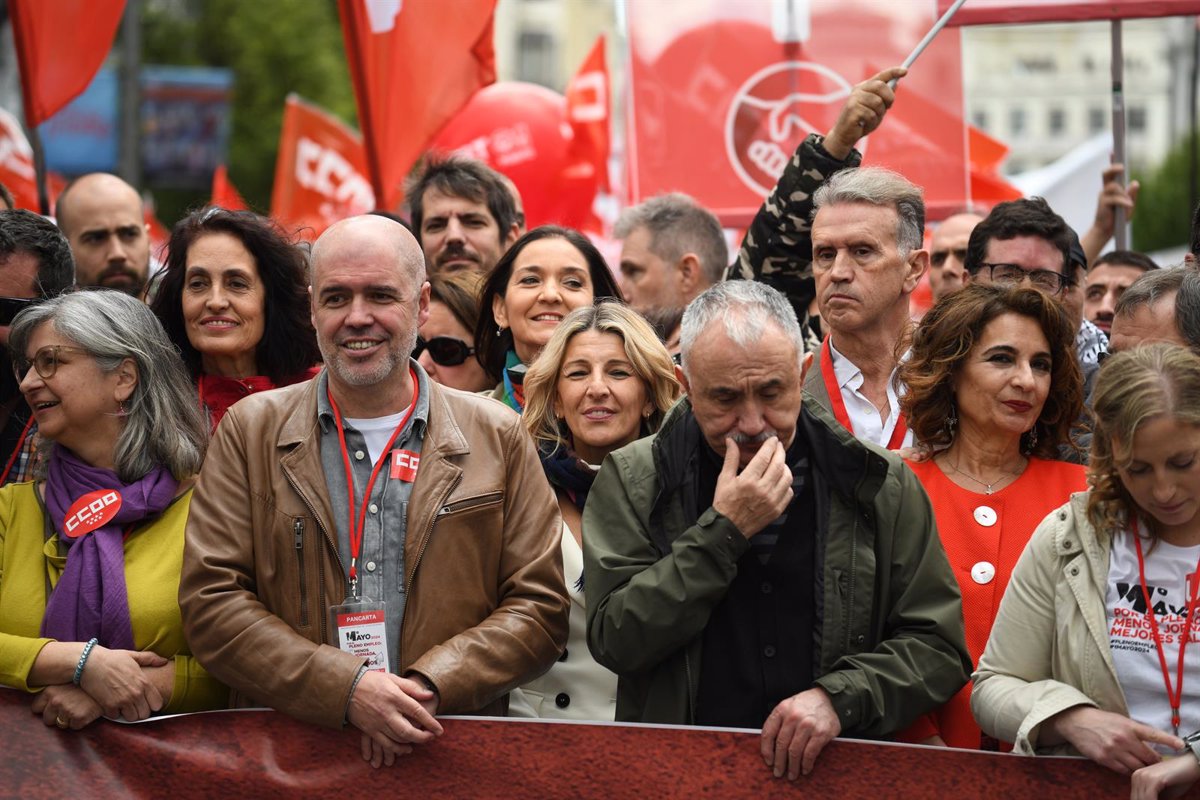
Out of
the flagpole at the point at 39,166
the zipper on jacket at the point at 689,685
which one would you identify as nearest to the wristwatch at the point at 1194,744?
the zipper on jacket at the point at 689,685

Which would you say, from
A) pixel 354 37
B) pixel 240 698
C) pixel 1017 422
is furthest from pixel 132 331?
pixel 354 37

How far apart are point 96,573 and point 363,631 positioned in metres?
0.76

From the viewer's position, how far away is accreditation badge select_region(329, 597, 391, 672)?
372 centimetres

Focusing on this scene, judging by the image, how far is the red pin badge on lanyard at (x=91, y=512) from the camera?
4.04m

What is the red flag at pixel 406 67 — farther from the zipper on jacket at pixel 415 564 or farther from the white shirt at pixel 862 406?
the zipper on jacket at pixel 415 564

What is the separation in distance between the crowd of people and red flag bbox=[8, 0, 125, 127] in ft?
9.70

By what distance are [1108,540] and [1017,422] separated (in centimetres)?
74

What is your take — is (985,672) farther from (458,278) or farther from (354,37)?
(354,37)

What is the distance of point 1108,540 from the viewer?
3.56m

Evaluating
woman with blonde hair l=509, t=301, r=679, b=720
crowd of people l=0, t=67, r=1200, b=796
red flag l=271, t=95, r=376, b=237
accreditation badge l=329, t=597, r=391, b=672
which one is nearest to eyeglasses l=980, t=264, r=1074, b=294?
crowd of people l=0, t=67, r=1200, b=796

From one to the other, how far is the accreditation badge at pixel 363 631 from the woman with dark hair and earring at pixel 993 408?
1452 mm

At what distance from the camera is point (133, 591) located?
3.99 metres

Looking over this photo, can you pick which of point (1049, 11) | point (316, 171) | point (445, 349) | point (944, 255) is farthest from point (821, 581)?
point (316, 171)

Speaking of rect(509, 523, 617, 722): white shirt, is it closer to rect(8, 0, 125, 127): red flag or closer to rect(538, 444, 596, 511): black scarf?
rect(538, 444, 596, 511): black scarf
